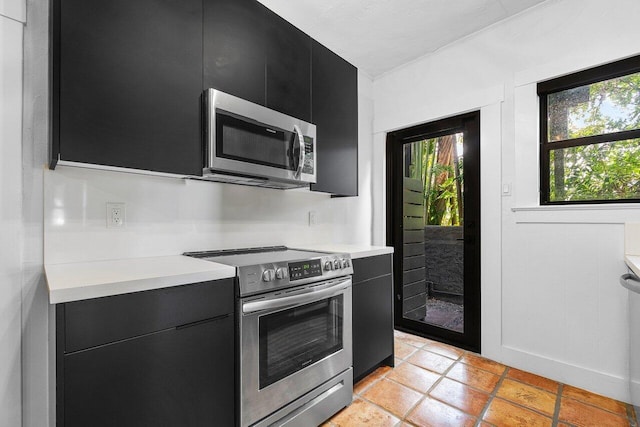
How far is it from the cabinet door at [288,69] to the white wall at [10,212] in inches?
45.0

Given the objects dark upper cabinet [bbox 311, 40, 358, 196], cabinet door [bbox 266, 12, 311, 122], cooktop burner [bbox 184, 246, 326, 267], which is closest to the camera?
cooktop burner [bbox 184, 246, 326, 267]

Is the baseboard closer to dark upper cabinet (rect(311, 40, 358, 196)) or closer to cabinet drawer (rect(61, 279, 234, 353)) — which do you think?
dark upper cabinet (rect(311, 40, 358, 196))

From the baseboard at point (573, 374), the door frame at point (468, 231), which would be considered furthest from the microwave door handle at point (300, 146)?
the baseboard at point (573, 374)

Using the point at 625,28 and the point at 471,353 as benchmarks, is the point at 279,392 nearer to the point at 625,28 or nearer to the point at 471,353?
the point at 471,353

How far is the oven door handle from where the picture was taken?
1.43m

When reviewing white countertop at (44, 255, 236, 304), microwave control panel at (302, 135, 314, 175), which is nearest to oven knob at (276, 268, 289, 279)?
white countertop at (44, 255, 236, 304)

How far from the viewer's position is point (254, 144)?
177 cm

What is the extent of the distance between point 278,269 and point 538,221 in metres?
1.92

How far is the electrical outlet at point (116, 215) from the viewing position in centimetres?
158

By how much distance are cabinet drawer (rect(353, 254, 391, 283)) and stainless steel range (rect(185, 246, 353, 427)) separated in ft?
0.39

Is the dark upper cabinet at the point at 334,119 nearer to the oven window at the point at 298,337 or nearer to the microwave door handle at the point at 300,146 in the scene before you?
the microwave door handle at the point at 300,146

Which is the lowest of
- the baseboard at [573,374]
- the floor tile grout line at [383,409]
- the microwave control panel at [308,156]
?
the floor tile grout line at [383,409]

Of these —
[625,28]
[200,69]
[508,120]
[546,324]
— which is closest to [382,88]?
[508,120]

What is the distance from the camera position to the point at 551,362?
7.22ft
